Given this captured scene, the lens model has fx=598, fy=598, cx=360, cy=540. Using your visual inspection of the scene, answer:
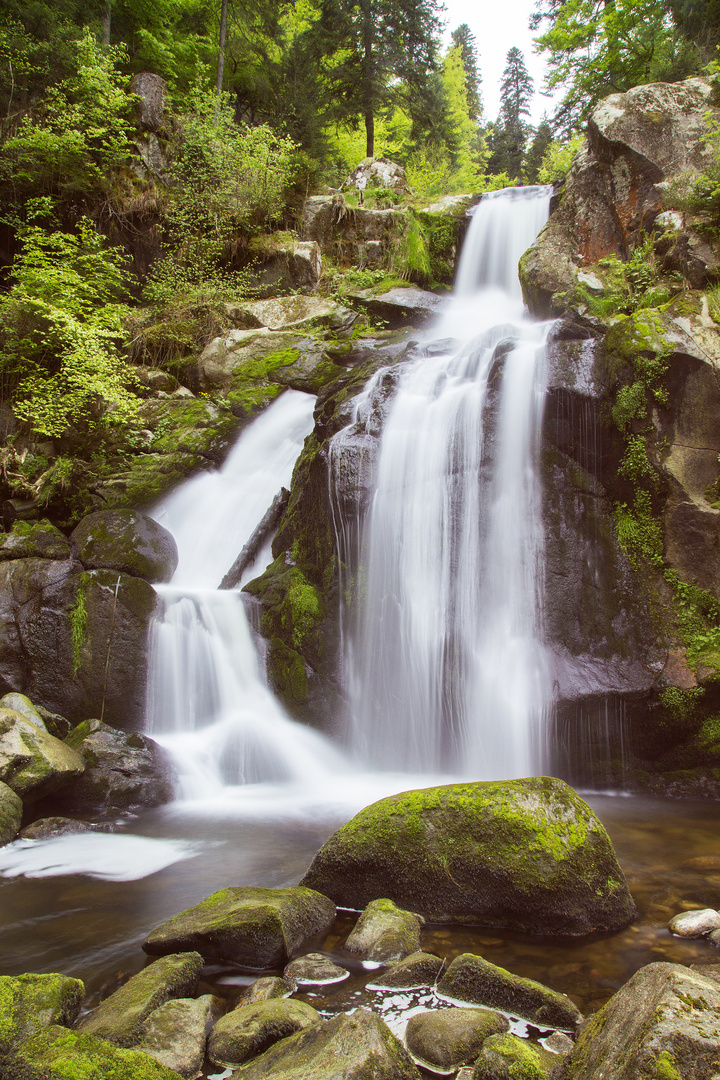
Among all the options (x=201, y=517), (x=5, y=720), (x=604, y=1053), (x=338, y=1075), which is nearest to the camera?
(x=604, y=1053)

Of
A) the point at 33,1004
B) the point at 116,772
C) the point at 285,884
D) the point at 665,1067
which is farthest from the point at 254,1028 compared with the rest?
the point at 116,772

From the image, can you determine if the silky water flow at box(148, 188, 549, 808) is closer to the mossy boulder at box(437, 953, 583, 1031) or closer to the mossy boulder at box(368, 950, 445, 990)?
the mossy boulder at box(368, 950, 445, 990)

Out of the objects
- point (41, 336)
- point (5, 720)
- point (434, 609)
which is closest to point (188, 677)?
point (5, 720)

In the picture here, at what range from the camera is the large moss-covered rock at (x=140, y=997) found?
2822mm

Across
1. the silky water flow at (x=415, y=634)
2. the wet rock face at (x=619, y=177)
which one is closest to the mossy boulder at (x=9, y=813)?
the silky water flow at (x=415, y=634)

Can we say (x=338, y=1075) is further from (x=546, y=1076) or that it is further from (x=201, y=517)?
(x=201, y=517)

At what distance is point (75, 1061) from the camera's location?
230 centimetres

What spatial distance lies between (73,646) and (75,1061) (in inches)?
259

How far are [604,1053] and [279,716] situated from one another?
6.75 meters

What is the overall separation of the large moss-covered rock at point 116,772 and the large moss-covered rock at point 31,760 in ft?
0.63

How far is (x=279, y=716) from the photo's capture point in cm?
852

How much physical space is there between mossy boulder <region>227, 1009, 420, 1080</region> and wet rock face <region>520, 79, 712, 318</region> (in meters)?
12.3

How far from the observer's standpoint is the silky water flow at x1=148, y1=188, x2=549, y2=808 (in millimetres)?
7703

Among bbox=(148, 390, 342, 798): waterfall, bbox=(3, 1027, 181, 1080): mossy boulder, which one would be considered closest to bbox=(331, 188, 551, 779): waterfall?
bbox=(148, 390, 342, 798): waterfall
